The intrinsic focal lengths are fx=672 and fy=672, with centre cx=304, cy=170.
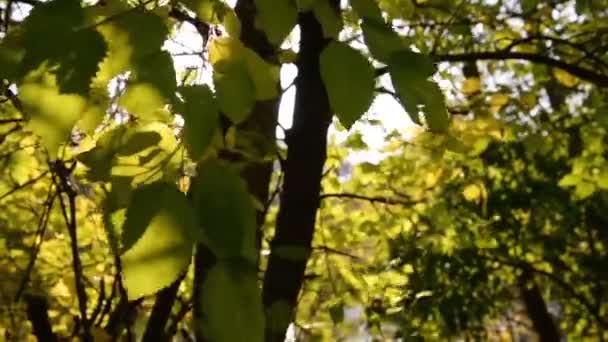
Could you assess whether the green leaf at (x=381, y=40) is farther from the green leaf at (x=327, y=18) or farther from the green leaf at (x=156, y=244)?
the green leaf at (x=156, y=244)

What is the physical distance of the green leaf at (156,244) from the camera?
0.69 metres

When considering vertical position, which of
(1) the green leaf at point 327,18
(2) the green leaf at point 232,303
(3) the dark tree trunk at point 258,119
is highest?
(3) the dark tree trunk at point 258,119

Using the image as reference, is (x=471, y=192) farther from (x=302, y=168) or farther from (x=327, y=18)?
(x=327, y=18)

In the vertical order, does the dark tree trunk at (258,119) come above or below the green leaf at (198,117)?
above

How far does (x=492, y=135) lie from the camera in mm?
3359

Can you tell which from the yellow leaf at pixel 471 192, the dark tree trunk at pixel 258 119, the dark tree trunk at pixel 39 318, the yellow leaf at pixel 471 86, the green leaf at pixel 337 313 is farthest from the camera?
the yellow leaf at pixel 471 192

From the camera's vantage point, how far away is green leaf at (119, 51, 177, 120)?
815 mm

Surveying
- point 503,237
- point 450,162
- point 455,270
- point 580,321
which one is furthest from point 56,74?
point 580,321

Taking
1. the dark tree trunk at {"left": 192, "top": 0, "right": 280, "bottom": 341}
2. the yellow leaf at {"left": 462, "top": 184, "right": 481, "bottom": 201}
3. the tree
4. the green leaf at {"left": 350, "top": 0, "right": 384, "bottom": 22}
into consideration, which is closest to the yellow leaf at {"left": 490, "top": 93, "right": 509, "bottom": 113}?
the tree

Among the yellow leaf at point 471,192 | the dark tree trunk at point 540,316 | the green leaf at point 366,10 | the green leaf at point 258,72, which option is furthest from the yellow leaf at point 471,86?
the dark tree trunk at point 540,316

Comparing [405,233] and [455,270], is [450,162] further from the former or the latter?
[455,270]

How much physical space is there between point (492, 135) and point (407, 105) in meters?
2.74

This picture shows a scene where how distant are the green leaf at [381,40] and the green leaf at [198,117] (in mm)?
211

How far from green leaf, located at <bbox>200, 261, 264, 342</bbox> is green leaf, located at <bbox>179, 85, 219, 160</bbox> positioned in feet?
0.49
